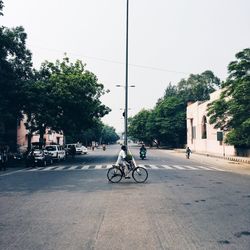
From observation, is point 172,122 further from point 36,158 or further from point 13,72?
point 36,158

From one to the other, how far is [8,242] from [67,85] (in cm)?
3356

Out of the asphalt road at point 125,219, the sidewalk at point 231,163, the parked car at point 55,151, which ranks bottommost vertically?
the asphalt road at point 125,219

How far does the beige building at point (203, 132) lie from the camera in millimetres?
57241

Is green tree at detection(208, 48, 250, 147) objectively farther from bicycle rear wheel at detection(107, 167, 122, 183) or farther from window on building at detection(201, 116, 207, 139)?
window on building at detection(201, 116, 207, 139)

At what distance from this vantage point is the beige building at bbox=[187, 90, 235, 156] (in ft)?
188

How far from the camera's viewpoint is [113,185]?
15695 mm

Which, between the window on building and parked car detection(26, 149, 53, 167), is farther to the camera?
the window on building

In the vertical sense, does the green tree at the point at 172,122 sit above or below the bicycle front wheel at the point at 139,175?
above

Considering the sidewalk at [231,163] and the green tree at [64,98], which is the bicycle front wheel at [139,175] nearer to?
the sidewalk at [231,163]

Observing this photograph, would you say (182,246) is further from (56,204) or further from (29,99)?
(29,99)

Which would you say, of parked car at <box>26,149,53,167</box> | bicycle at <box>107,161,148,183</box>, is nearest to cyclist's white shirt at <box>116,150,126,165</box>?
bicycle at <box>107,161,148,183</box>

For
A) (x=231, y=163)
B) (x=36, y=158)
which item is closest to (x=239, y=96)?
(x=231, y=163)

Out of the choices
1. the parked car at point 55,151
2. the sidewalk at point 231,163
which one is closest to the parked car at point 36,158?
the parked car at point 55,151

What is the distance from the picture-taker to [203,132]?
6819 centimetres
